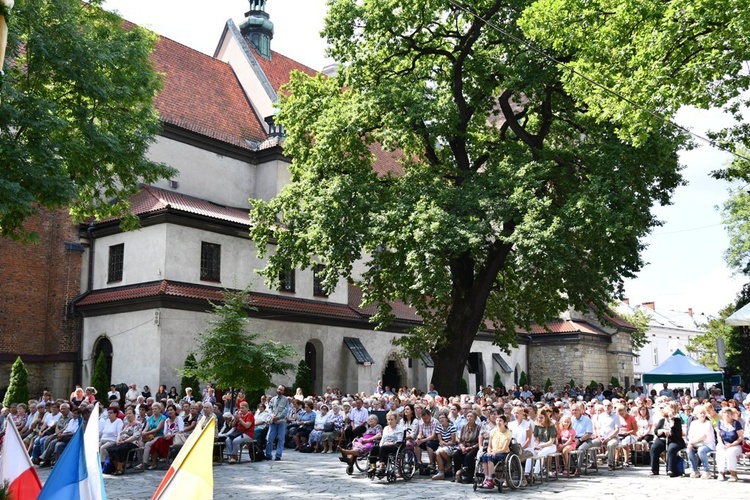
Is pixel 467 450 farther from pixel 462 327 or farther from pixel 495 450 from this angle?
pixel 462 327

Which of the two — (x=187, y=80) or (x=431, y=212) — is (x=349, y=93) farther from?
(x=187, y=80)

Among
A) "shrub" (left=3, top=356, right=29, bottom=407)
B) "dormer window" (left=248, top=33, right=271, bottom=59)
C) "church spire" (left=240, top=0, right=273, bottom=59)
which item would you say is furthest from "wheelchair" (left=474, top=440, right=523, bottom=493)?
"dormer window" (left=248, top=33, right=271, bottom=59)

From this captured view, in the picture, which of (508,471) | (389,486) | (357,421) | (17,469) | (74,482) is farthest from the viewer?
(357,421)

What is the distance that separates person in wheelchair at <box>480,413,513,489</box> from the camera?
1348 cm

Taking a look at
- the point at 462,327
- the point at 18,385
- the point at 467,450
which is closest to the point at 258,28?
the point at 18,385

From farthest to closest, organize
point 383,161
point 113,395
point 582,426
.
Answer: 1. point 383,161
2. point 113,395
3. point 582,426

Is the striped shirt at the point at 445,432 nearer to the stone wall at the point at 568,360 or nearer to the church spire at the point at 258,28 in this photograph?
the church spire at the point at 258,28

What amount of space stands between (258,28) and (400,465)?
33.1m

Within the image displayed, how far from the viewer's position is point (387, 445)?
49.5 feet

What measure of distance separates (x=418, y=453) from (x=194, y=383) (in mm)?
13147

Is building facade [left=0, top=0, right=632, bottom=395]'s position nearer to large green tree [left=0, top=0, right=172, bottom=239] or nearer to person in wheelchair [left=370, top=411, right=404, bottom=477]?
large green tree [left=0, top=0, right=172, bottom=239]

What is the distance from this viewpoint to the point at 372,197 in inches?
921

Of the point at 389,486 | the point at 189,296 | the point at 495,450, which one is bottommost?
the point at 389,486

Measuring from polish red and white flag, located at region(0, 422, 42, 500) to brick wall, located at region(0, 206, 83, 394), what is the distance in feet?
86.9
